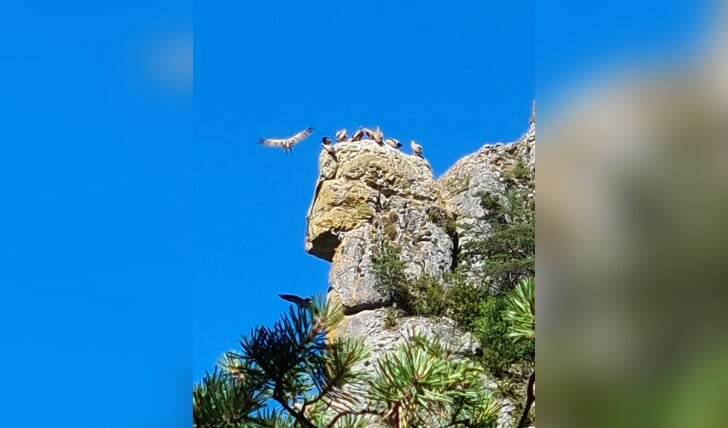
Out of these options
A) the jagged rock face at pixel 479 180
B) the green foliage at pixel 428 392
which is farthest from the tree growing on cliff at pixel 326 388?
the jagged rock face at pixel 479 180

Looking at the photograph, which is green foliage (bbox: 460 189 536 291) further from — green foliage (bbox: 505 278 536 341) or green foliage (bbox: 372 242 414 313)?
green foliage (bbox: 505 278 536 341)

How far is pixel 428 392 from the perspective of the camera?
1.10 meters

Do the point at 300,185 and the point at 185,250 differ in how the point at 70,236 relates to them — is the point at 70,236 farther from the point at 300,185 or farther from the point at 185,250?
the point at 300,185

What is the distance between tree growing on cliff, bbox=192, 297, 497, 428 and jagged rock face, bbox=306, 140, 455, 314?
24 centimetres

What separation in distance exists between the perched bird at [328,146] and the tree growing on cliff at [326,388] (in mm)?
391

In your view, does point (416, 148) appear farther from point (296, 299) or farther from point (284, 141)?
point (296, 299)

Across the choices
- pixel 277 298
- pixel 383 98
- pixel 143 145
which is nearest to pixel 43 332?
pixel 143 145

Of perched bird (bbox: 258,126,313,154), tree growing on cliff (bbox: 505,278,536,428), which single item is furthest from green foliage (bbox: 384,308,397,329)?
perched bird (bbox: 258,126,313,154)

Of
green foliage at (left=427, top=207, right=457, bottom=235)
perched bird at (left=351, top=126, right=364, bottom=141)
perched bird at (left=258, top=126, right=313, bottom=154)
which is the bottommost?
green foliage at (left=427, top=207, right=457, bottom=235)

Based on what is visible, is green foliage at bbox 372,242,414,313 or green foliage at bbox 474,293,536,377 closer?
green foliage at bbox 474,293,536,377

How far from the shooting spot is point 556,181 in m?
0.60

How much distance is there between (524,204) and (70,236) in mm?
807

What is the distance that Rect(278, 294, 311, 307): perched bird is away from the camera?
1.37 metres

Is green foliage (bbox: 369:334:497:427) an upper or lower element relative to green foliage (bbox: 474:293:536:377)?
lower
